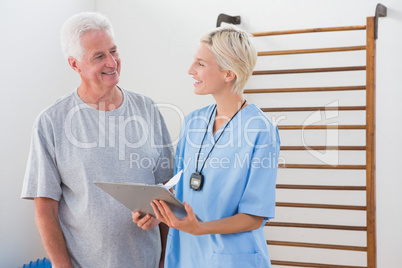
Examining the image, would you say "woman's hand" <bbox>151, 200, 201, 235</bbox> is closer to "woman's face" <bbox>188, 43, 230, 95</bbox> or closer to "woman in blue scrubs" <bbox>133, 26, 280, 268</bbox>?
"woman in blue scrubs" <bbox>133, 26, 280, 268</bbox>

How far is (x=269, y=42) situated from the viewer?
293cm

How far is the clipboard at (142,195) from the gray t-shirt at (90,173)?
168 millimetres

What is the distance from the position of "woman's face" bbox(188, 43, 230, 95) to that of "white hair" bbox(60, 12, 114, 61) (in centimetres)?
35

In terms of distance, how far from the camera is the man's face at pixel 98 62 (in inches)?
60.7

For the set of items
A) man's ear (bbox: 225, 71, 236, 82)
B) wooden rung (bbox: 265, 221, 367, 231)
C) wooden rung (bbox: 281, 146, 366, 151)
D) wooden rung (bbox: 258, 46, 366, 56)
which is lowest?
wooden rung (bbox: 265, 221, 367, 231)

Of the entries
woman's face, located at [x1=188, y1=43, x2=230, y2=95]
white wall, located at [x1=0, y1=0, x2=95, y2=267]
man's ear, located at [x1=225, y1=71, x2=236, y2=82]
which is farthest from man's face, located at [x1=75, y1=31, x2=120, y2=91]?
white wall, located at [x1=0, y1=0, x2=95, y2=267]

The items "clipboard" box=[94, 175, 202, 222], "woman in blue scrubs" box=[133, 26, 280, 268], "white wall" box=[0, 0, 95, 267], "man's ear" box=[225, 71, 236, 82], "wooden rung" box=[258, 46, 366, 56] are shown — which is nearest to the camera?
"clipboard" box=[94, 175, 202, 222]

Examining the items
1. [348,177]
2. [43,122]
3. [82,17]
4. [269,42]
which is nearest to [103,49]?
[82,17]

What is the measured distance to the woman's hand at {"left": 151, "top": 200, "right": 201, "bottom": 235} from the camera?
1.33 m

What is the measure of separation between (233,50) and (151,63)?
1787 millimetres

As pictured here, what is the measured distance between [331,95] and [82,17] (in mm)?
1757

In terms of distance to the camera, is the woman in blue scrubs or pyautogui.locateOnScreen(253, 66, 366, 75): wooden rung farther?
pyautogui.locateOnScreen(253, 66, 366, 75): wooden rung

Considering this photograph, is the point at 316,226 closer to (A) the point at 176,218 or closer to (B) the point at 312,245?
(B) the point at 312,245

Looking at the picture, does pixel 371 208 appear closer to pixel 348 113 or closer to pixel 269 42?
pixel 348 113
